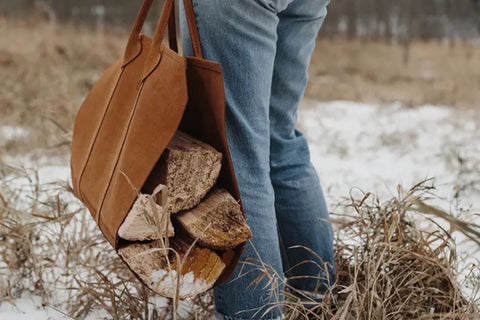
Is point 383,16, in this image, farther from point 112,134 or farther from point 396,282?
point 112,134

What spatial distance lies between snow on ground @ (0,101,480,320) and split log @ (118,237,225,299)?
0.55m

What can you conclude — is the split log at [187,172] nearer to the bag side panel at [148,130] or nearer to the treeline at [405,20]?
the bag side panel at [148,130]

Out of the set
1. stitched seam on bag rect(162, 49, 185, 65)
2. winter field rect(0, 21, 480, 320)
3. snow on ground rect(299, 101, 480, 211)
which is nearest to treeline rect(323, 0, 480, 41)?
winter field rect(0, 21, 480, 320)

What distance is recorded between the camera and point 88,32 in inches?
309

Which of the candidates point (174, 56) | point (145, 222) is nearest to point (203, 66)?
point (174, 56)

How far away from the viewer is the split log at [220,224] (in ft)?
3.23

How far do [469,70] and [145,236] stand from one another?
7.40m

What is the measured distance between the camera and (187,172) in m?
1.00

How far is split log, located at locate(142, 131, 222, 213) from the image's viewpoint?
38.9 inches

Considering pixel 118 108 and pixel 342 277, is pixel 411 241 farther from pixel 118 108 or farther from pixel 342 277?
pixel 118 108

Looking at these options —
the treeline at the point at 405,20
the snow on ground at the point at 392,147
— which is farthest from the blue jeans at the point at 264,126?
the treeline at the point at 405,20

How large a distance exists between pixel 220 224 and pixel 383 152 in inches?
118

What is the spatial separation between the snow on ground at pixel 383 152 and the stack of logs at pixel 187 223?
1.83 ft

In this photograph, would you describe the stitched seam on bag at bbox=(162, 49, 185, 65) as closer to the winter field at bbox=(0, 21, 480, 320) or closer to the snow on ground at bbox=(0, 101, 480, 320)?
the winter field at bbox=(0, 21, 480, 320)
